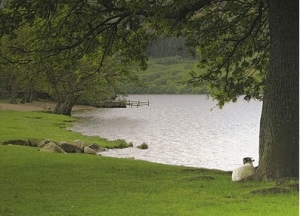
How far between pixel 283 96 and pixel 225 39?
604cm

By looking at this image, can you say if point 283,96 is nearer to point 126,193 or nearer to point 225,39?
point 126,193

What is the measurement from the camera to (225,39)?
1997 centimetres

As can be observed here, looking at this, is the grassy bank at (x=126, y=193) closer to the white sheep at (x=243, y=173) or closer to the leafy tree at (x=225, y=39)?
the white sheep at (x=243, y=173)

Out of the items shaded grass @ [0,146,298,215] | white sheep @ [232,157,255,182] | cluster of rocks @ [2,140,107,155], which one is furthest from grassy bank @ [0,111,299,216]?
cluster of rocks @ [2,140,107,155]

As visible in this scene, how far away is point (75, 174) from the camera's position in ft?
58.5

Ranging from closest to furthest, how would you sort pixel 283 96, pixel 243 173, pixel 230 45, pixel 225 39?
pixel 283 96
pixel 243 173
pixel 225 39
pixel 230 45

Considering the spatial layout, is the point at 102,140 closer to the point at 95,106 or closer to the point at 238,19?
the point at 238,19

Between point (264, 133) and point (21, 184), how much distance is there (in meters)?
7.62

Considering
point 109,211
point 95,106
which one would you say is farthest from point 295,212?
point 95,106

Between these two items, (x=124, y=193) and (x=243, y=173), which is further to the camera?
(x=243, y=173)

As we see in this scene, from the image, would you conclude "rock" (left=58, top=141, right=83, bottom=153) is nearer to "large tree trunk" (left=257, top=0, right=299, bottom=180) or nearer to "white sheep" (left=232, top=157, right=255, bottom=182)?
"white sheep" (left=232, top=157, right=255, bottom=182)

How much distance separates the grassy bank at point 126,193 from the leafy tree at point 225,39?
175 cm

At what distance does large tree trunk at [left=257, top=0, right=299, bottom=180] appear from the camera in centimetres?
1423

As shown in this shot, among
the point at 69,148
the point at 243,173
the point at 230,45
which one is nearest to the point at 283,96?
the point at 243,173
